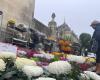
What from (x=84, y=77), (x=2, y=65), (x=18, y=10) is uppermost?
(x=18, y=10)

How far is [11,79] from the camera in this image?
388cm

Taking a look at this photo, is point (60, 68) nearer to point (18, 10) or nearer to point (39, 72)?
point (39, 72)

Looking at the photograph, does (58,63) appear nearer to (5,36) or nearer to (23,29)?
(5,36)

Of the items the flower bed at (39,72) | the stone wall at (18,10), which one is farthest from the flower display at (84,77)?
the stone wall at (18,10)

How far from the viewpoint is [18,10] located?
22.2 m

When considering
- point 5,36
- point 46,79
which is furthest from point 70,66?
point 5,36

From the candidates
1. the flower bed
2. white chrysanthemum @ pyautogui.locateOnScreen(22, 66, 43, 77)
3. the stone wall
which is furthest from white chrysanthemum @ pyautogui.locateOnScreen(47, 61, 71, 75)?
the stone wall

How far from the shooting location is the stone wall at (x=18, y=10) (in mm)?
20328

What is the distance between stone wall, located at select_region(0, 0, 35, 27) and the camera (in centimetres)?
2033

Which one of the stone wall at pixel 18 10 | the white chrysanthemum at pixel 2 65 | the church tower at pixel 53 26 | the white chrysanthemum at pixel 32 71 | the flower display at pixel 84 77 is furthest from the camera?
the church tower at pixel 53 26

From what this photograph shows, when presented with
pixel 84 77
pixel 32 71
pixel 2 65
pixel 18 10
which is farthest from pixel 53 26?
pixel 32 71

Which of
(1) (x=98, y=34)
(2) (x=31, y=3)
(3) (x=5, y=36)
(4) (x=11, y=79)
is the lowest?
(4) (x=11, y=79)

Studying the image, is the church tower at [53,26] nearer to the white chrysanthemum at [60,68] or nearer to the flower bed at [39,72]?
the flower bed at [39,72]

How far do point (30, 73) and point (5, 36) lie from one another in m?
14.6
